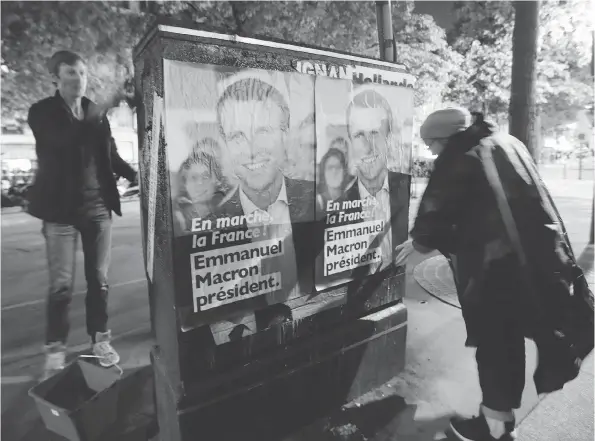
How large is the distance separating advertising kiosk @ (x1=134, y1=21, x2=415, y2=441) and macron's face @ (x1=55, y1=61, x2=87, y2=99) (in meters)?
0.95

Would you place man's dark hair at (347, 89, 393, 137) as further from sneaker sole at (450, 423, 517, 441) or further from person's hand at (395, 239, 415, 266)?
sneaker sole at (450, 423, 517, 441)

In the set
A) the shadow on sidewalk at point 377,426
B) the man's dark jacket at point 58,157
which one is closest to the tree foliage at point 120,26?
the man's dark jacket at point 58,157

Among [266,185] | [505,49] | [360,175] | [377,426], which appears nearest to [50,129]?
[266,185]

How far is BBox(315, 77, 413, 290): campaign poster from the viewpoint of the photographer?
97.2 inches

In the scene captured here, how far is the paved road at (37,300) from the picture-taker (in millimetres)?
3846

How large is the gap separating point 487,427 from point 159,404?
1.91 metres

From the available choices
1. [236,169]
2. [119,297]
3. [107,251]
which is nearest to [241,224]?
[236,169]

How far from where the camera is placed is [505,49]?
14109mm

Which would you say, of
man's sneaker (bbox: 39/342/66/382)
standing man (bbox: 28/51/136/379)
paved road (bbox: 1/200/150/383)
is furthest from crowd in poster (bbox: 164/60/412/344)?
paved road (bbox: 1/200/150/383)

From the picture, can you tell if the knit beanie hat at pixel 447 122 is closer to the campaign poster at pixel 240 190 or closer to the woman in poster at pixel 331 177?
the woman in poster at pixel 331 177

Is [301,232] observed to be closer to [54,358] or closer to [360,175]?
[360,175]

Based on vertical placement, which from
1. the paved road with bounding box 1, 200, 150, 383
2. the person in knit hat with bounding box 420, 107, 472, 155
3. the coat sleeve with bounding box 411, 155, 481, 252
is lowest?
the paved road with bounding box 1, 200, 150, 383

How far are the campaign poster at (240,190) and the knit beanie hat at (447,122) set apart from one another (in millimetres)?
711

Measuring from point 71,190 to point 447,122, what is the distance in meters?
2.55
